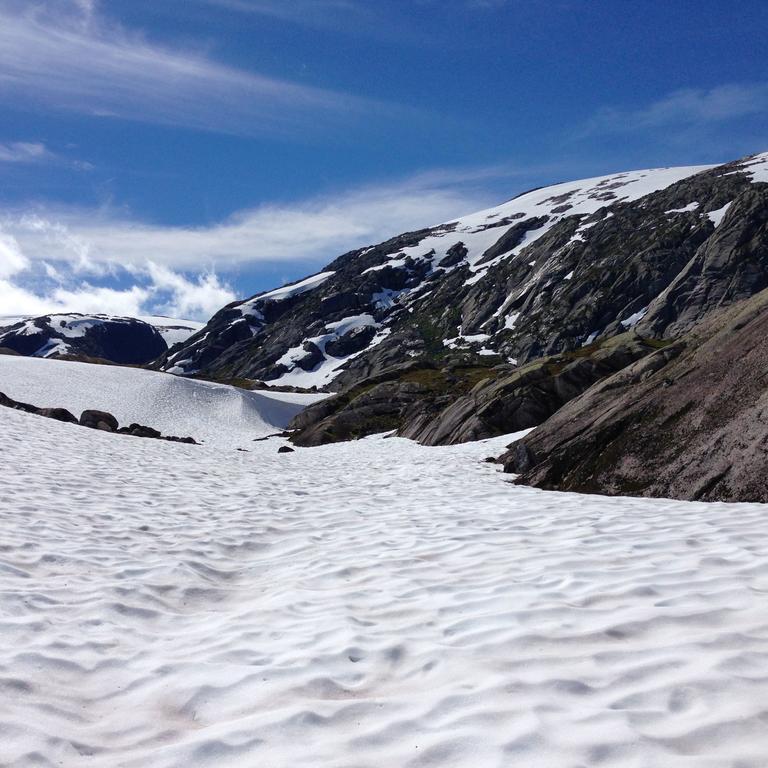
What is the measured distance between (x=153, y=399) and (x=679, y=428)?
69123 millimetres

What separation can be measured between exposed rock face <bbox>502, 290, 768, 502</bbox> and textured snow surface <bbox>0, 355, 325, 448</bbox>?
43511 mm

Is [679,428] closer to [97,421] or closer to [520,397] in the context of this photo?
[520,397]

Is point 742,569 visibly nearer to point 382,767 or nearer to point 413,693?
point 413,693

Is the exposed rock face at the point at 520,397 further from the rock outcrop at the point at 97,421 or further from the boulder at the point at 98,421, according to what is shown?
the boulder at the point at 98,421

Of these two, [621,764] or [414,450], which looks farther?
[414,450]

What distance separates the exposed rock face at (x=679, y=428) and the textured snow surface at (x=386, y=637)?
194cm

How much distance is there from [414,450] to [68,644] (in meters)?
26.9

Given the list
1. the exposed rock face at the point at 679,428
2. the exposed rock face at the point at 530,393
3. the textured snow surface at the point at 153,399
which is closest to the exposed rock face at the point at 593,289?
the textured snow surface at the point at 153,399

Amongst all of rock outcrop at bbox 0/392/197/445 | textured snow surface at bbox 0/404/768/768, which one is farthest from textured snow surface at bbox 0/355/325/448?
textured snow surface at bbox 0/404/768/768

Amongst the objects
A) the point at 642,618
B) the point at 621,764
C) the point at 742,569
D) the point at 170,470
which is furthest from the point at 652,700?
the point at 170,470

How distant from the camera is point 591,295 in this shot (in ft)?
485

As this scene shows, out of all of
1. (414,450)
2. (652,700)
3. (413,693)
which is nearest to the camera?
(652,700)

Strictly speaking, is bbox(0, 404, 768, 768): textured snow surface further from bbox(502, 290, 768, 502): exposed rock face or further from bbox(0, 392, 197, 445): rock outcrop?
bbox(0, 392, 197, 445): rock outcrop

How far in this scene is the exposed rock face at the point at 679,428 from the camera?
13289mm
